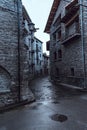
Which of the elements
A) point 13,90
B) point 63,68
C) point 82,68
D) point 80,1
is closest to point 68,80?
point 63,68

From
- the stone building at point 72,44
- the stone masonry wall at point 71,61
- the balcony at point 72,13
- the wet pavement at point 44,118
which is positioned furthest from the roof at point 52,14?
the wet pavement at point 44,118

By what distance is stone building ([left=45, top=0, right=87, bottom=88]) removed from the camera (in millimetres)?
15841

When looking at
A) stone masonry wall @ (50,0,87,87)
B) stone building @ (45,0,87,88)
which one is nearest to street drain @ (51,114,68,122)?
stone building @ (45,0,87,88)

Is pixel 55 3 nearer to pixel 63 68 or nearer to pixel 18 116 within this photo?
pixel 63 68

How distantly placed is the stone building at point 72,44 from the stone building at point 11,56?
759cm

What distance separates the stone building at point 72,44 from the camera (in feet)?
52.0

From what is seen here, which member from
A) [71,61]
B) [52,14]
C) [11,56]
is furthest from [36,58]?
[11,56]

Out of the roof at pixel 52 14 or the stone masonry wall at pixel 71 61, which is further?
the roof at pixel 52 14

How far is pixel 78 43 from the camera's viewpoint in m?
16.6

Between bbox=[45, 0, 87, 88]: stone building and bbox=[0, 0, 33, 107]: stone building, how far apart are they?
7586 millimetres

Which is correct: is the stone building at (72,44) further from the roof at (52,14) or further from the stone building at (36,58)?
the stone building at (36,58)

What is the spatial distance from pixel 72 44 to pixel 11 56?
10.1 metres

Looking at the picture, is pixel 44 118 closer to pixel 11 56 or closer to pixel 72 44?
pixel 11 56

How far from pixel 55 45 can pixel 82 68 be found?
1010 centimetres
